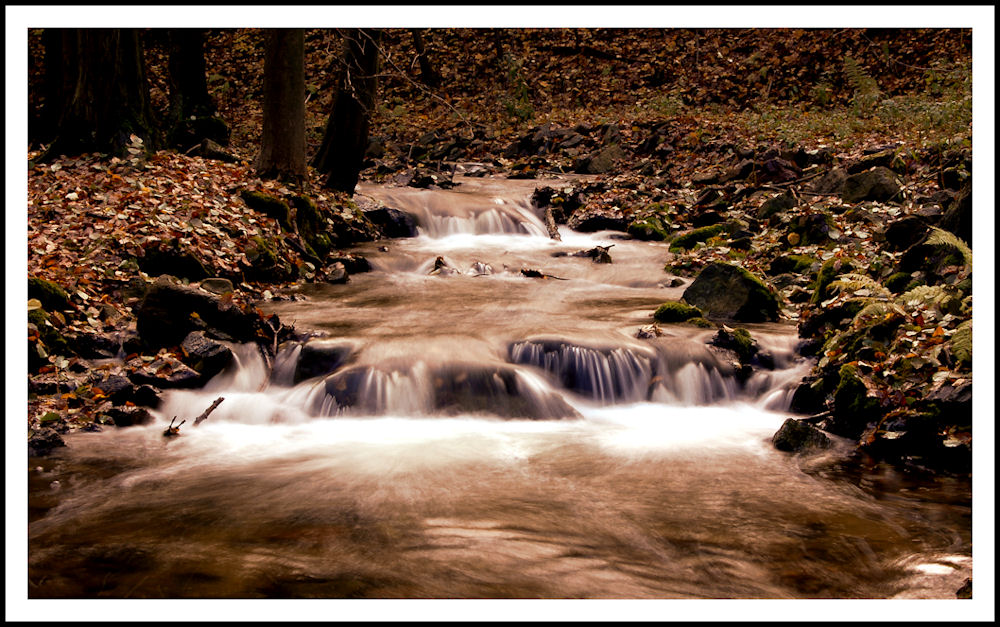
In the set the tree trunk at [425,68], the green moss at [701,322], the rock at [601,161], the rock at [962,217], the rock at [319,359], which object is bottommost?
the rock at [319,359]

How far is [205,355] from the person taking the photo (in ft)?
22.5

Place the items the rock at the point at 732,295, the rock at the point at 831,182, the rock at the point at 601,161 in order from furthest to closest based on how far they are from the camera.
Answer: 1. the rock at the point at 601,161
2. the rock at the point at 831,182
3. the rock at the point at 732,295

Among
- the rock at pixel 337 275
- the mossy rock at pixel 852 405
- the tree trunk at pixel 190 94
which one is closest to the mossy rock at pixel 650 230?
the rock at pixel 337 275

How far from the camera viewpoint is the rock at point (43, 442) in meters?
5.18

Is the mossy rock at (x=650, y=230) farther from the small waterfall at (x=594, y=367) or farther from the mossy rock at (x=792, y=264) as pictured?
the small waterfall at (x=594, y=367)

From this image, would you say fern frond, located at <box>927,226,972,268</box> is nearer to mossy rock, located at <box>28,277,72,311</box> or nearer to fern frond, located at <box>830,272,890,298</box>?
fern frond, located at <box>830,272,890,298</box>

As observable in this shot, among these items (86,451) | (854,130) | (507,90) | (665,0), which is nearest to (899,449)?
(665,0)

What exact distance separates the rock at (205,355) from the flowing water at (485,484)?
13 cm

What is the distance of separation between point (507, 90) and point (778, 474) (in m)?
21.2

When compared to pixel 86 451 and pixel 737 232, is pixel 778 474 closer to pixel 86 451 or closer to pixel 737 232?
pixel 86 451

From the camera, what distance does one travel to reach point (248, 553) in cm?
385

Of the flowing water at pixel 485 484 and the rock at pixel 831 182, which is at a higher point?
the rock at pixel 831 182

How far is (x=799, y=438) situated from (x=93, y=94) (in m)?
10.7

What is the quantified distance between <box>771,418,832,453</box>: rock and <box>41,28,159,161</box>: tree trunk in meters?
9.97
